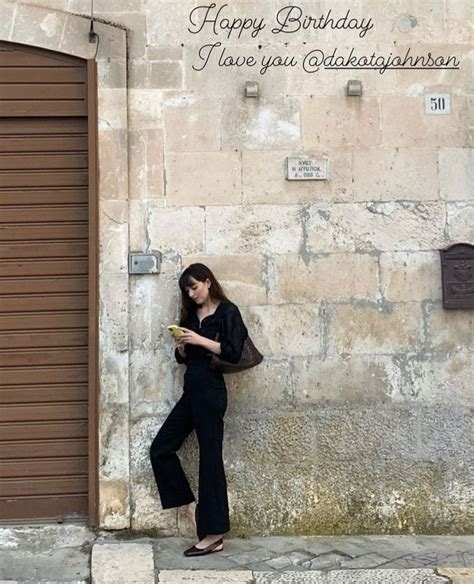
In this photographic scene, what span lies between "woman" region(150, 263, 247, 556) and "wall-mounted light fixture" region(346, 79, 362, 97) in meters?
1.73

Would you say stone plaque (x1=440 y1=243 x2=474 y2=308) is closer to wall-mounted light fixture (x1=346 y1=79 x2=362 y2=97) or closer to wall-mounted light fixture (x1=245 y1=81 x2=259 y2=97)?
wall-mounted light fixture (x1=346 y1=79 x2=362 y2=97)

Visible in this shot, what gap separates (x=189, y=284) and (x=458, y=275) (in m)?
2.01

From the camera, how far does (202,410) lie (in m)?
4.71

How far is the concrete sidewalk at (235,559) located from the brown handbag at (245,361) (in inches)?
48.2

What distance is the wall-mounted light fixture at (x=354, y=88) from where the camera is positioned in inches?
207

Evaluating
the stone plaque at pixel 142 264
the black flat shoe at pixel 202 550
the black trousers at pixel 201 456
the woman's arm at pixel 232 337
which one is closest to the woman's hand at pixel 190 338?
the woman's arm at pixel 232 337

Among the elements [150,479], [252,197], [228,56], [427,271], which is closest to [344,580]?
[150,479]

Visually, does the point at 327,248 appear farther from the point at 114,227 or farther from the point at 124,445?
the point at 124,445

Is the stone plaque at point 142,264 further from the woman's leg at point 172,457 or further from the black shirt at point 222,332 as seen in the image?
the woman's leg at point 172,457

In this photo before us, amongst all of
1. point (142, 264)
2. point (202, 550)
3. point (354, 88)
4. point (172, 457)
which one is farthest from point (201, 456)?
point (354, 88)

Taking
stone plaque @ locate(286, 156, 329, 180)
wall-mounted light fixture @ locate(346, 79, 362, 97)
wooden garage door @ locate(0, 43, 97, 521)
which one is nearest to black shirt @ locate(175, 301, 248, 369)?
wooden garage door @ locate(0, 43, 97, 521)

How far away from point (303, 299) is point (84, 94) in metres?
2.23

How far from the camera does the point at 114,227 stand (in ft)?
16.9

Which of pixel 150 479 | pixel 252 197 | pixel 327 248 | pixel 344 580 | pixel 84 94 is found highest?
pixel 84 94
